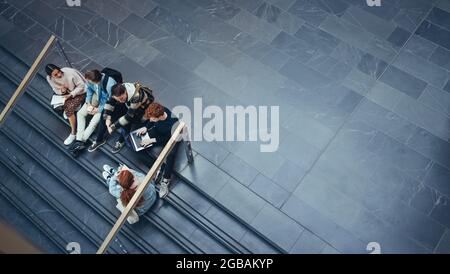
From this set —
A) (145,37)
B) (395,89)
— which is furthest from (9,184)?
(395,89)

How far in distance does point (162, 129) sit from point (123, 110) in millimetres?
892

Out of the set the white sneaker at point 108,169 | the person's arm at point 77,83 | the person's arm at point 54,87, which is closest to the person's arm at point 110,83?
the person's arm at point 77,83

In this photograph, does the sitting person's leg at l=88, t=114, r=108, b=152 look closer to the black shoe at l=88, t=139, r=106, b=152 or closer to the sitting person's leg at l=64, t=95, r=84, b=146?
the black shoe at l=88, t=139, r=106, b=152

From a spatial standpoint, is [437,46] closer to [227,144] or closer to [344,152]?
[344,152]

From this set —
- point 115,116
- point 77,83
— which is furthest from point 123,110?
point 77,83

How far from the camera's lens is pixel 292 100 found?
7102 mm

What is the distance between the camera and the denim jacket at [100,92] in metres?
6.27

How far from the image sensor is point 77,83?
22.1 feet

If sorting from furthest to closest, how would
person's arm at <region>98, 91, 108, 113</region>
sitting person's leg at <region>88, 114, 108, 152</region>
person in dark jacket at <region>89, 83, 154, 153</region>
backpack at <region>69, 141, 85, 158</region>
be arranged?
backpack at <region>69, 141, 85, 158</region> < sitting person's leg at <region>88, 114, 108, 152</region> < person's arm at <region>98, 91, 108, 113</region> < person in dark jacket at <region>89, 83, 154, 153</region>

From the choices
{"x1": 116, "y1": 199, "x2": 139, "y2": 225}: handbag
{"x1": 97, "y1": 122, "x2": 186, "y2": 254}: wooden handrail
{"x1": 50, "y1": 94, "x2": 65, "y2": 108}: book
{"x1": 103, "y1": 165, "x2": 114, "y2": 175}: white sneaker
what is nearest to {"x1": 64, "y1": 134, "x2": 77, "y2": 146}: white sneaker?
{"x1": 50, "y1": 94, "x2": 65, "y2": 108}: book

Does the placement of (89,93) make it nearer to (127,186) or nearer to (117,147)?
(117,147)

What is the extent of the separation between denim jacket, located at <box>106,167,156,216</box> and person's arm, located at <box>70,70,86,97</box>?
147 centimetres

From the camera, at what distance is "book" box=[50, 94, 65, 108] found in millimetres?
6801
